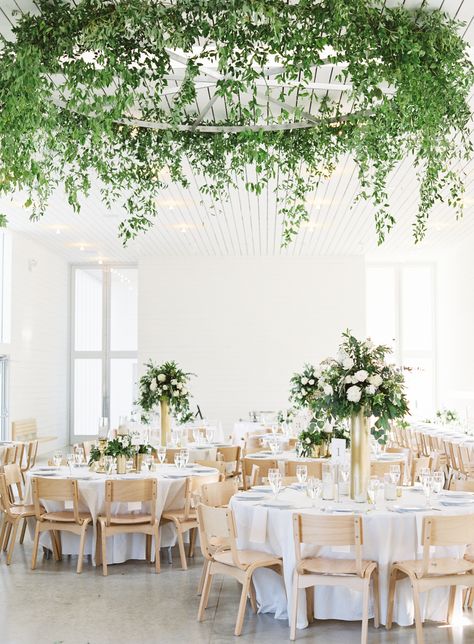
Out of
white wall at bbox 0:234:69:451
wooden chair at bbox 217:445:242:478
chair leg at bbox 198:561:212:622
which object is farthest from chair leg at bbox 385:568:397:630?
white wall at bbox 0:234:69:451

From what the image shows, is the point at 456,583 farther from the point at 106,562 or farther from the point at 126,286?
the point at 126,286

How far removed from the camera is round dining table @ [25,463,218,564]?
290 inches

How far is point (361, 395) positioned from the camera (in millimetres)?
6145

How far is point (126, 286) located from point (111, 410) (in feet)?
10.2

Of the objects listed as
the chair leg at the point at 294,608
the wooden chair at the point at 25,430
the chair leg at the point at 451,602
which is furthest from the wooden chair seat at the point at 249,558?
the wooden chair at the point at 25,430

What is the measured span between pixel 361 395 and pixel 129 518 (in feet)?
8.23

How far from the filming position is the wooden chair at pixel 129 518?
7129mm

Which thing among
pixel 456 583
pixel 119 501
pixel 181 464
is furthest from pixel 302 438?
pixel 456 583

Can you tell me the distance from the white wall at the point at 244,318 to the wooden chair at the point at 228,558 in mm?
12602

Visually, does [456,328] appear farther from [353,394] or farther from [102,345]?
[353,394]

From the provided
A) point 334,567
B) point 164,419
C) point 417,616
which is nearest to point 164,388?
point 164,419

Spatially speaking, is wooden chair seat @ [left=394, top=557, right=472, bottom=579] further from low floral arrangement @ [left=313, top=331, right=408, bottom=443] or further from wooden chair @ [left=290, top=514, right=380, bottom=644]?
low floral arrangement @ [left=313, top=331, right=408, bottom=443]

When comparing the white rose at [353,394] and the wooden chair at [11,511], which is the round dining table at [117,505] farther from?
the white rose at [353,394]

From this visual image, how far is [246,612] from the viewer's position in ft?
19.7
